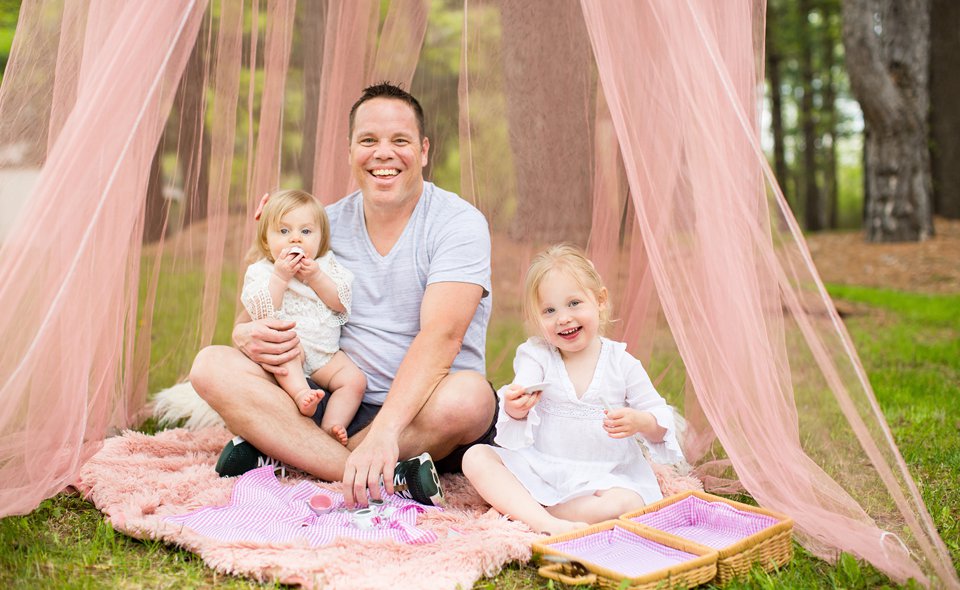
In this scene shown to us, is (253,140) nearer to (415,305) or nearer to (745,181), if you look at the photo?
(415,305)

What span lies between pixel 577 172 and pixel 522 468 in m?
1.28

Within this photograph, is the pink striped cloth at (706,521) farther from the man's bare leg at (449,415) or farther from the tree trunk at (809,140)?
the tree trunk at (809,140)

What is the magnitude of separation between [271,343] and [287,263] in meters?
0.26

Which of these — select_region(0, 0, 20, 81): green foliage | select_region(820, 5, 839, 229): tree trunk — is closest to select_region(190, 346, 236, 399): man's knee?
select_region(0, 0, 20, 81): green foliage

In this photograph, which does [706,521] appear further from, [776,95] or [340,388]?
[776,95]

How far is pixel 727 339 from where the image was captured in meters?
2.31

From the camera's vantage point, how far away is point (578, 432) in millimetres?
2520

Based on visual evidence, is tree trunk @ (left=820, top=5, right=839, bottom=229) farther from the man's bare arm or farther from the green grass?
the man's bare arm

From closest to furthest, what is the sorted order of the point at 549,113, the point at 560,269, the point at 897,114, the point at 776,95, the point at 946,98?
the point at 560,269, the point at 549,113, the point at 897,114, the point at 946,98, the point at 776,95

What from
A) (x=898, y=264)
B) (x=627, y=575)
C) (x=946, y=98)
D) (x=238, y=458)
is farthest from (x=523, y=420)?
(x=946, y=98)

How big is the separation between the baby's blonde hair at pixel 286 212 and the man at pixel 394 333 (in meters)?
0.10

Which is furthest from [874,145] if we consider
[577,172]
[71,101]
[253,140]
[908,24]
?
[71,101]

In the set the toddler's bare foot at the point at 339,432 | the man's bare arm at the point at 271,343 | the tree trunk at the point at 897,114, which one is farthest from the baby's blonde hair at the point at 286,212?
the tree trunk at the point at 897,114

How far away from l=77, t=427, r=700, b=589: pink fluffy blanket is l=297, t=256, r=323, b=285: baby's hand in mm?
651
